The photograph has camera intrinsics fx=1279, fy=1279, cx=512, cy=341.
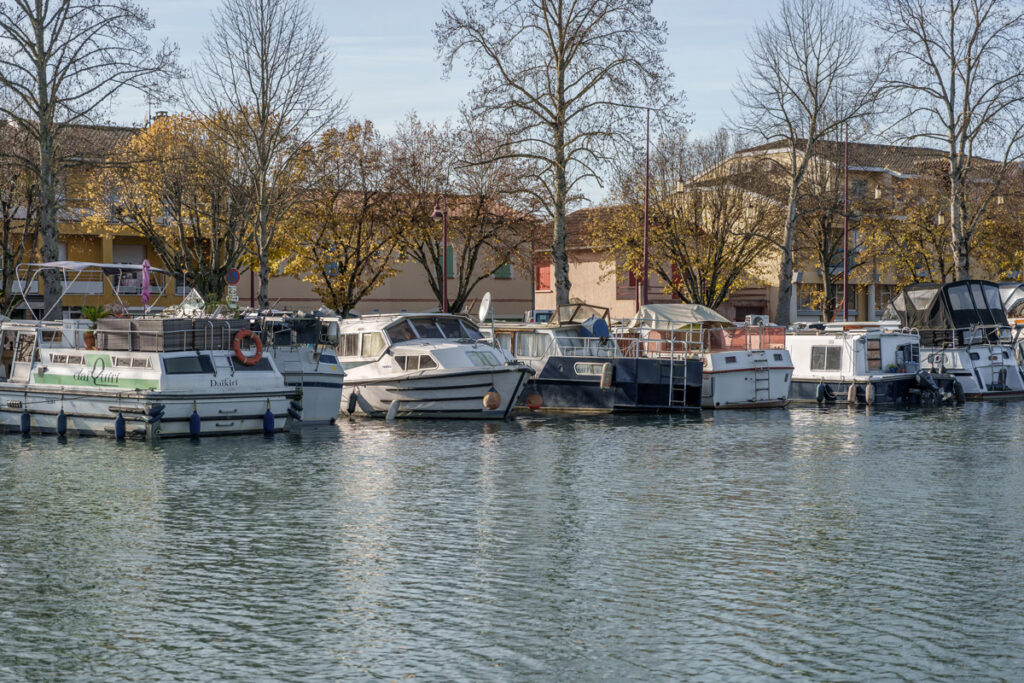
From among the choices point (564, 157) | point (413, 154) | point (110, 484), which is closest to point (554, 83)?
point (564, 157)

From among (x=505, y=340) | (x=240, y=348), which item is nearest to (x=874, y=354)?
(x=505, y=340)

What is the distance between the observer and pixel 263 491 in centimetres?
2102

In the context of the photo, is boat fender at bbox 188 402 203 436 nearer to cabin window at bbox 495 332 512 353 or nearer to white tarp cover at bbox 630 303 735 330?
cabin window at bbox 495 332 512 353

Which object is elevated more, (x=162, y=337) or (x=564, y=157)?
(x=564, y=157)

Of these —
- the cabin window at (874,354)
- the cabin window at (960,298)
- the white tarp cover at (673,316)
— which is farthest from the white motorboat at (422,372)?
the cabin window at (960,298)

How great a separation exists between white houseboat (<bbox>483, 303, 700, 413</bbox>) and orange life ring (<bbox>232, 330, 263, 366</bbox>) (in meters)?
9.46

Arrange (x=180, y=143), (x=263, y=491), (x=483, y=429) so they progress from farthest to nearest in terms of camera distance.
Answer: (x=180, y=143)
(x=483, y=429)
(x=263, y=491)

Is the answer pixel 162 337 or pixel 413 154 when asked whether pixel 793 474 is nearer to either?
pixel 162 337

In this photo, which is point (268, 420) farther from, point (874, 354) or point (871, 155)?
point (871, 155)

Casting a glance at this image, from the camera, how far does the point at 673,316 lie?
143 ft

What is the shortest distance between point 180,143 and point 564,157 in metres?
16.8

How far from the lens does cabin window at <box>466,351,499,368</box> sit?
110 ft

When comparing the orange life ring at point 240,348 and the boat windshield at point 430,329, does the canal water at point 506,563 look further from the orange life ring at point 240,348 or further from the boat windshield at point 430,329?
the boat windshield at point 430,329

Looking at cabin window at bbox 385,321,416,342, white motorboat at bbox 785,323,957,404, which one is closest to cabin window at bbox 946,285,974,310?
white motorboat at bbox 785,323,957,404
